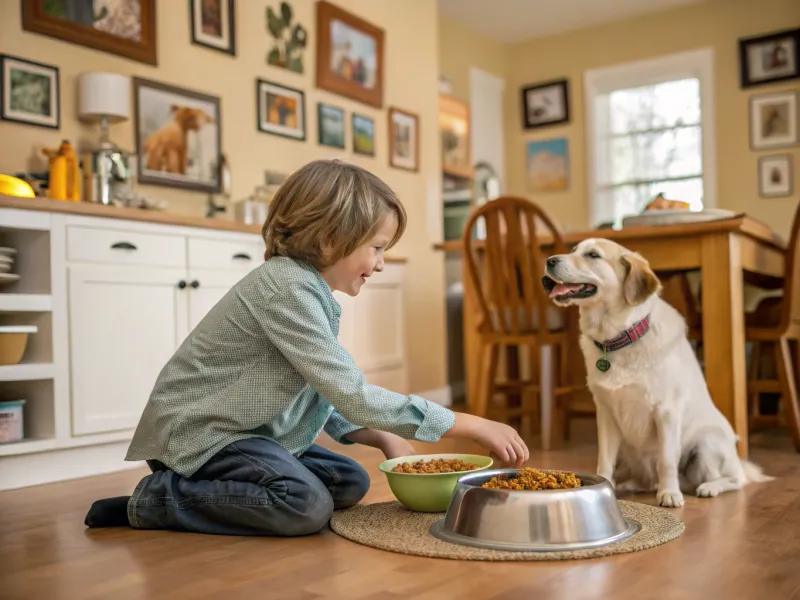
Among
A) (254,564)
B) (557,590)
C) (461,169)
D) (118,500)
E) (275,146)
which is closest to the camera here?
(557,590)

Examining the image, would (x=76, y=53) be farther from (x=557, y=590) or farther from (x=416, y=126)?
(x=557, y=590)

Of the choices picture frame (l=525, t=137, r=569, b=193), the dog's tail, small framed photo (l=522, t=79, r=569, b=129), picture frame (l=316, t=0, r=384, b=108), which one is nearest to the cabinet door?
picture frame (l=316, t=0, r=384, b=108)

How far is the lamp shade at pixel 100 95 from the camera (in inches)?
124

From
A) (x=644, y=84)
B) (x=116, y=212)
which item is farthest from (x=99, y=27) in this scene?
(x=644, y=84)

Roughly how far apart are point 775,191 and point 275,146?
12.2ft

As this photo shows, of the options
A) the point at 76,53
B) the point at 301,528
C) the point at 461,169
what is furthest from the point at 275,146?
the point at 301,528

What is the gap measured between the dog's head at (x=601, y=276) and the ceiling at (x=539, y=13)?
13.7ft

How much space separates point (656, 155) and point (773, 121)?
3.01 feet

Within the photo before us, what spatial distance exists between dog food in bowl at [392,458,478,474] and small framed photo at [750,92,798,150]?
→ 4.89m

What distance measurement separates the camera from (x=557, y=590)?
1.40 meters

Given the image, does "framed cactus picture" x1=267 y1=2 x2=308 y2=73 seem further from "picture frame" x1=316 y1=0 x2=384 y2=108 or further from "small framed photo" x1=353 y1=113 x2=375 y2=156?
"small framed photo" x1=353 y1=113 x2=375 y2=156

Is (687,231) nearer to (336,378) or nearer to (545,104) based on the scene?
(336,378)

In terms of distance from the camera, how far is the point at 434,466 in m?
1.95

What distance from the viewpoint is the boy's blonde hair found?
1.81m
